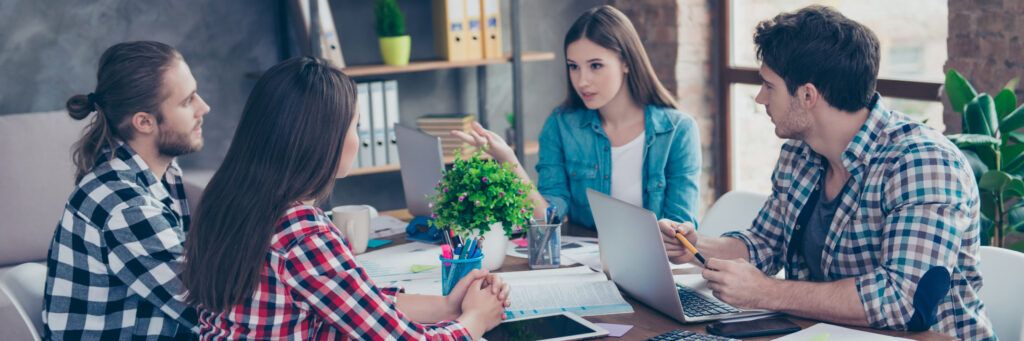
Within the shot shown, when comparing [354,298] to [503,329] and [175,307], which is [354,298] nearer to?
[503,329]

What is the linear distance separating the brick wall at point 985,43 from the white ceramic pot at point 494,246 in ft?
5.24

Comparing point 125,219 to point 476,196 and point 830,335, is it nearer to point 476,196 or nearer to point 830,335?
point 476,196

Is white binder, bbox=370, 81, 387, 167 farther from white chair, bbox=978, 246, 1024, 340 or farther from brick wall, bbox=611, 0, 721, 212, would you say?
white chair, bbox=978, 246, 1024, 340

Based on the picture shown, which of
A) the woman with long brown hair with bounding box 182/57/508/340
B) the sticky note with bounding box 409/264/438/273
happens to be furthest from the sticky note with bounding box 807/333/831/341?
the sticky note with bounding box 409/264/438/273

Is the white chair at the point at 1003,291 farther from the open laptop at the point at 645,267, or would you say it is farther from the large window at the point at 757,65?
the large window at the point at 757,65

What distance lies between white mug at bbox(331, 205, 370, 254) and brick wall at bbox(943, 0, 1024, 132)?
5.85 ft

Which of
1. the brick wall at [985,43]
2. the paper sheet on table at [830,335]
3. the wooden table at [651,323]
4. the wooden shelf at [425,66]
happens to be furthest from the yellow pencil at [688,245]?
the wooden shelf at [425,66]

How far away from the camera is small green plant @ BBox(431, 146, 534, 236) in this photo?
1909 mm

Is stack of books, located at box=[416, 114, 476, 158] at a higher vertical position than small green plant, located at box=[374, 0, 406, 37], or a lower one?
lower

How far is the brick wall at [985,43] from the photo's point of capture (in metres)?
2.80

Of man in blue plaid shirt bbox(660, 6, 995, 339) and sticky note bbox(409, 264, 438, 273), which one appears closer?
man in blue plaid shirt bbox(660, 6, 995, 339)

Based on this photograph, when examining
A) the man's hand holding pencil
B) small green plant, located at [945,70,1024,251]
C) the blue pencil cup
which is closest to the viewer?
the blue pencil cup

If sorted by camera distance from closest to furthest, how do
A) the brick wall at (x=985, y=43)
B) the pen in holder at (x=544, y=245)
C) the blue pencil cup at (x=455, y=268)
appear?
1. the blue pencil cup at (x=455, y=268)
2. the pen in holder at (x=544, y=245)
3. the brick wall at (x=985, y=43)

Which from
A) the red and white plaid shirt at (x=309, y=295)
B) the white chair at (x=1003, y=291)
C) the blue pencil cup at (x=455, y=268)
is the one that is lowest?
the white chair at (x=1003, y=291)
